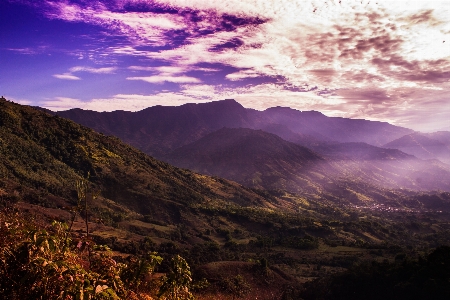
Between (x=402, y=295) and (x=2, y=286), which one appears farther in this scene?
(x=402, y=295)

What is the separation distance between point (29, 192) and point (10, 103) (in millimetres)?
67202

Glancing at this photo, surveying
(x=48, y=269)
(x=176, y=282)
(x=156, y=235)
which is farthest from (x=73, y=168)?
(x=48, y=269)

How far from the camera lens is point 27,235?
6605 mm

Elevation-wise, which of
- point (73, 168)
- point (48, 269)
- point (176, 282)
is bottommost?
point (73, 168)

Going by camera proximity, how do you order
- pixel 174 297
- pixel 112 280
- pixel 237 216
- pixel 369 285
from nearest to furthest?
pixel 112 280 → pixel 174 297 → pixel 369 285 → pixel 237 216

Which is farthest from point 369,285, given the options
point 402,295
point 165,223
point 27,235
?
point 165,223

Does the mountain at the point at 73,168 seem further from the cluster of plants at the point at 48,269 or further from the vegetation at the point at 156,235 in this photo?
the cluster of plants at the point at 48,269

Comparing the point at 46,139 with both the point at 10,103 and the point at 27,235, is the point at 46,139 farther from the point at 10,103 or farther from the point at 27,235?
the point at 27,235

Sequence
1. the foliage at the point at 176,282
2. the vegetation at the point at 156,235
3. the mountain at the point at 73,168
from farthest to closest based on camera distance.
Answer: the mountain at the point at 73,168 → the foliage at the point at 176,282 → the vegetation at the point at 156,235

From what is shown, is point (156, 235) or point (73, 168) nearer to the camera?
point (156, 235)

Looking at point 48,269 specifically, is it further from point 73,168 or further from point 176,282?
point 73,168

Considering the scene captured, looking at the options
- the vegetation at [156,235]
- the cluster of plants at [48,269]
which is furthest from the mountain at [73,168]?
the cluster of plants at [48,269]

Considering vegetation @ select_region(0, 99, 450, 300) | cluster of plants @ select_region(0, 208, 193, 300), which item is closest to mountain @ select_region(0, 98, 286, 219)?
vegetation @ select_region(0, 99, 450, 300)

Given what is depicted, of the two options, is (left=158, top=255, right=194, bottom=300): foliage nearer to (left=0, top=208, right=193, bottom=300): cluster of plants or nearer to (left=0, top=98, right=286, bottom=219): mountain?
(left=0, top=208, right=193, bottom=300): cluster of plants
